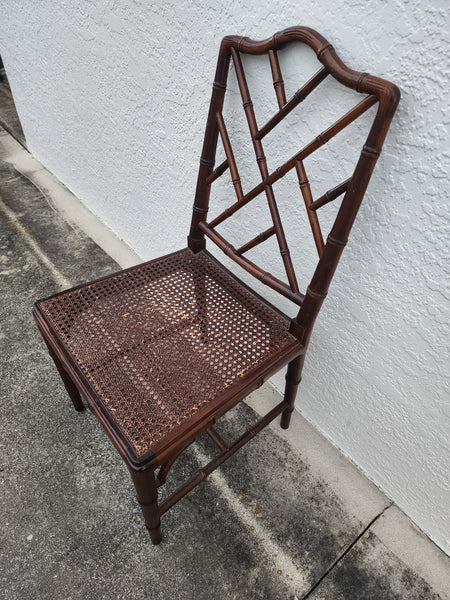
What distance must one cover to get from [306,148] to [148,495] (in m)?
0.98

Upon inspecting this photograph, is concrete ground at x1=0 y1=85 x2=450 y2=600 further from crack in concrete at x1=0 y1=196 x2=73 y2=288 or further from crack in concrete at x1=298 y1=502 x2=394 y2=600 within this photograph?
crack in concrete at x1=0 y1=196 x2=73 y2=288

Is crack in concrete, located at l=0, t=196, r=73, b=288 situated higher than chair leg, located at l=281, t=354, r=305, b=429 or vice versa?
chair leg, located at l=281, t=354, r=305, b=429

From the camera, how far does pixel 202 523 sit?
139 cm

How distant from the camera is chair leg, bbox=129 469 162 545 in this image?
0.96 m

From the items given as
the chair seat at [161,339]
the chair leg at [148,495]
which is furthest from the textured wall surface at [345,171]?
the chair leg at [148,495]

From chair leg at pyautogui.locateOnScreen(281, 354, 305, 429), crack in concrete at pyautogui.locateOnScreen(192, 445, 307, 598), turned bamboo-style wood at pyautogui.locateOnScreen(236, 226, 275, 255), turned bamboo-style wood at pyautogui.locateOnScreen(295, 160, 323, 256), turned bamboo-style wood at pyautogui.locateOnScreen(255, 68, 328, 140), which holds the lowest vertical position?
crack in concrete at pyautogui.locateOnScreen(192, 445, 307, 598)

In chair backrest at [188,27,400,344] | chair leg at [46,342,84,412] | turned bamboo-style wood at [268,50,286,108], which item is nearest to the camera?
chair backrest at [188,27,400,344]

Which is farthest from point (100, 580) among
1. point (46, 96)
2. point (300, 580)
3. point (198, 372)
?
point (46, 96)

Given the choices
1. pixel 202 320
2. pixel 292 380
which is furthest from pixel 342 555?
pixel 202 320

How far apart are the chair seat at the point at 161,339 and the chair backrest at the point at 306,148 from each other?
13cm

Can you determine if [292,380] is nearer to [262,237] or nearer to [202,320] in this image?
[202,320]

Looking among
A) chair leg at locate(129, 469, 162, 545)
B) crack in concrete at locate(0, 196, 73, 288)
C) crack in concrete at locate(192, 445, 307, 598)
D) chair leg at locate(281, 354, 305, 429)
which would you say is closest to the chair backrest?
chair leg at locate(281, 354, 305, 429)

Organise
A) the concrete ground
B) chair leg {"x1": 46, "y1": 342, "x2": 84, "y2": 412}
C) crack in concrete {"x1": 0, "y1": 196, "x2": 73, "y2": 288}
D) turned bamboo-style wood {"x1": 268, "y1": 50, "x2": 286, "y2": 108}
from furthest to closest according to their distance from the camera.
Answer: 1. crack in concrete {"x1": 0, "y1": 196, "x2": 73, "y2": 288}
2. chair leg {"x1": 46, "y1": 342, "x2": 84, "y2": 412}
3. the concrete ground
4. turned bamboo-style wood {"x1": 268, "y1": 50, "x2": 286, "y2": 108}

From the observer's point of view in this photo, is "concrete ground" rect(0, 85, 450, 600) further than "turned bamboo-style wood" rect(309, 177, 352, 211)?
Yes
